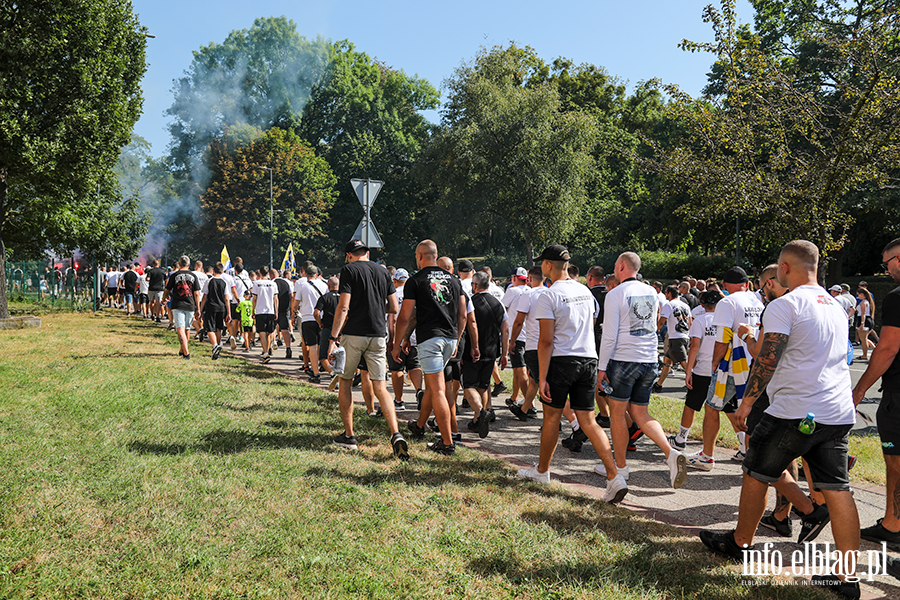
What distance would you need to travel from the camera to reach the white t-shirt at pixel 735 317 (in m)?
5.62

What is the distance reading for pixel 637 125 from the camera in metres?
49.1

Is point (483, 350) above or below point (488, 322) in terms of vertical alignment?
below

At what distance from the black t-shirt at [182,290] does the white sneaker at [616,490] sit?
9.56 m

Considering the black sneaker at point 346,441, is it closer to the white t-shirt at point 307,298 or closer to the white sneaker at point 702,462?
the white sneaker at point 702,462

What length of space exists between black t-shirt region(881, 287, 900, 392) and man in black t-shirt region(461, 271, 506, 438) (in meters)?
3.79

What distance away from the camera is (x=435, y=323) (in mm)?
6035

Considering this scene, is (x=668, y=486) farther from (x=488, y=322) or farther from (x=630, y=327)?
(x=488, y=322)

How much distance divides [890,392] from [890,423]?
0.22m

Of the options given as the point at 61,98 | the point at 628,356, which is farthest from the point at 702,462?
the point at 61,98

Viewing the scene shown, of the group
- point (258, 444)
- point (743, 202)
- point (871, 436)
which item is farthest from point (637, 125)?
point (258, 444)

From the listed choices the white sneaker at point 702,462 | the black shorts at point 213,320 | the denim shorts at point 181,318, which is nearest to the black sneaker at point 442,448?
the white sneaker at point 702,462

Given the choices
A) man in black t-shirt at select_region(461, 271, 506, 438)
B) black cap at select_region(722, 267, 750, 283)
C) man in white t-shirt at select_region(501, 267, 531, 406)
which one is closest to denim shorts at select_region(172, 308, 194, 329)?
man in white t-shirt at select_region(501, 267, 531, 406)

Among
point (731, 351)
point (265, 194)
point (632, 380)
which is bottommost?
point (632, 380)

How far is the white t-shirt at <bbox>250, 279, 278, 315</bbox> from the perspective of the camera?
12.4 m
